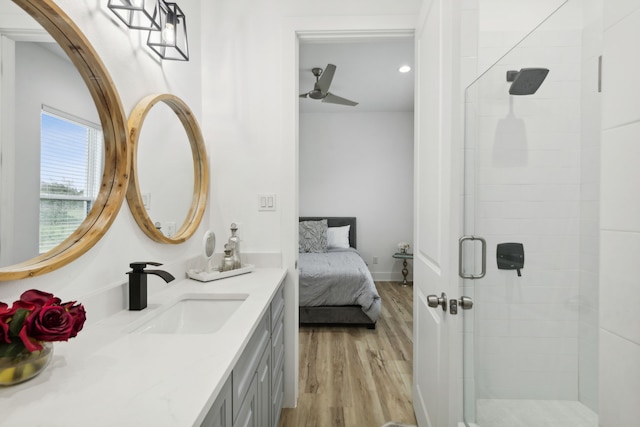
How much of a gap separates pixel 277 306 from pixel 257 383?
0.52 meters

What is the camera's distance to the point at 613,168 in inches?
23.6

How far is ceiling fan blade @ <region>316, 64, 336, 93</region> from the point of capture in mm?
3068

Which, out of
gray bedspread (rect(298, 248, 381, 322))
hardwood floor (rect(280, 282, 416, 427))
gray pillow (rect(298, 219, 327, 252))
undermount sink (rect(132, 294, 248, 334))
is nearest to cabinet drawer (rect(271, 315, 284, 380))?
undermount sink (rect(132, 294, 248, 334))

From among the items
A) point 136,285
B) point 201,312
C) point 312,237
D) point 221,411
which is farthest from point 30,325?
point 312,237

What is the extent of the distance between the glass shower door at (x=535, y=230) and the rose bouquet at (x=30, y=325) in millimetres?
1348

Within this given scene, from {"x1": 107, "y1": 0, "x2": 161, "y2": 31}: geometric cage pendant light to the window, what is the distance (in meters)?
0.46

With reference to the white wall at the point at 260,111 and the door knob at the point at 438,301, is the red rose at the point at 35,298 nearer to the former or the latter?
the door knob at the point at 438,301

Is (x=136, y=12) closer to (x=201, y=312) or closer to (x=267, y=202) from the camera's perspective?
(x=267, y=202)

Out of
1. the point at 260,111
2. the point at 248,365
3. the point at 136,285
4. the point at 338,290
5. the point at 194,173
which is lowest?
the point at 338,290

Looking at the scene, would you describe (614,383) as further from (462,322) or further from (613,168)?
(462,322)

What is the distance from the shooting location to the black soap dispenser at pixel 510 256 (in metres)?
1.28

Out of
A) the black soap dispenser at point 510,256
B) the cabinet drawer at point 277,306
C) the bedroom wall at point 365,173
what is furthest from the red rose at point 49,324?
the bedroom wall at point 365,173

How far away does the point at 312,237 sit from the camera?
4793mm

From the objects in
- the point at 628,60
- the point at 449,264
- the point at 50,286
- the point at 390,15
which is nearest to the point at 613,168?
the point at 628,60
